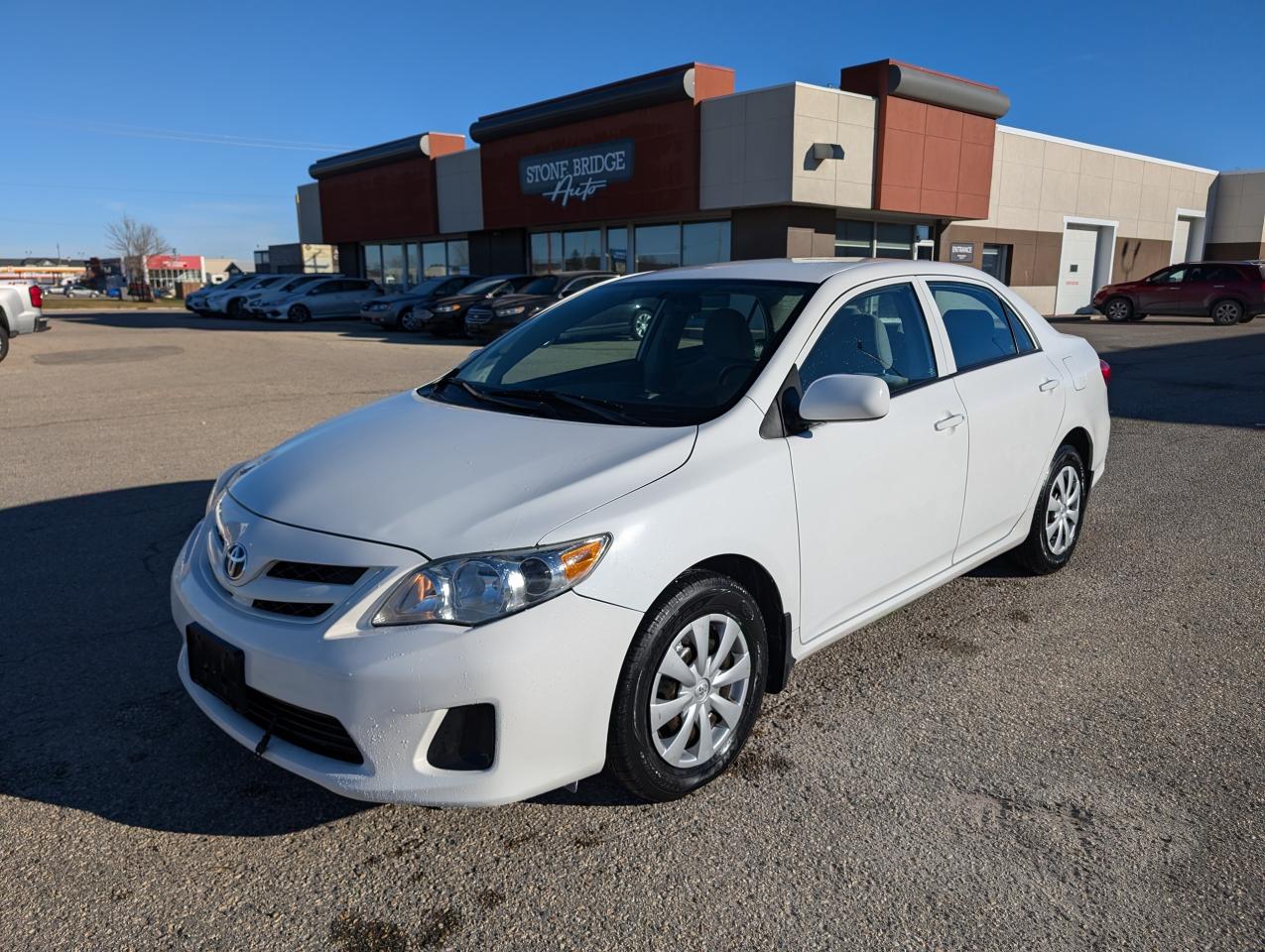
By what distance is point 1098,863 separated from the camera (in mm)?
2664

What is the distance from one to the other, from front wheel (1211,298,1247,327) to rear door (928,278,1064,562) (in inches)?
965

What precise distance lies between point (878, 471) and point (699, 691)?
1.15m

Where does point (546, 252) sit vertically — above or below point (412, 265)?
above

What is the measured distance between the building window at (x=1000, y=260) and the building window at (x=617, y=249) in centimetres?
1097

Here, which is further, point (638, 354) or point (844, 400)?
point (638, 354)

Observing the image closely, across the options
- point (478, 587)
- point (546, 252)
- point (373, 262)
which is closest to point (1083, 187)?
point (546, 252)

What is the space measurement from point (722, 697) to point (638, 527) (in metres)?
0.72

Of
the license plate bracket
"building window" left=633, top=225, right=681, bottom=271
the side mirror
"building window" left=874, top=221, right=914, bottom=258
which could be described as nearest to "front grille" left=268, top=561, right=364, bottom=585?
the license plate bracket

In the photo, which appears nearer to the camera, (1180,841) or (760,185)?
(1180,841)

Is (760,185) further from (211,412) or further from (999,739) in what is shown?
(999,739)

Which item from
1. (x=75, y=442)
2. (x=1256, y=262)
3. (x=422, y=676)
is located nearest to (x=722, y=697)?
(x=422, y=676)

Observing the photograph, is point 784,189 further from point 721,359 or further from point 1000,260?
point 721,359

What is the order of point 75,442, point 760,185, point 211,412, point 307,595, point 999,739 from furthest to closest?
point 760,185 → point 211,412 → point 75,442 → point 999,739 → point 307,595

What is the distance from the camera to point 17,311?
16.3m
